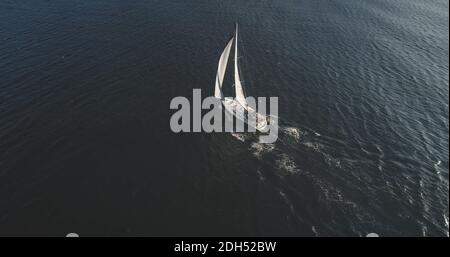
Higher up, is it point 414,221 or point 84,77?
point 84,77

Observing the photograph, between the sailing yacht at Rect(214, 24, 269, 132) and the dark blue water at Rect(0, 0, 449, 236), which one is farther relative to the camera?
the sailing yacht at Rect(214, 24, 269, 132)

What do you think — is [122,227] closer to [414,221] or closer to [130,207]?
[130,207]

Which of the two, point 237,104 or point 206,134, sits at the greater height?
point 237,104

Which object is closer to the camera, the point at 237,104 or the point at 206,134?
the point at 206,134

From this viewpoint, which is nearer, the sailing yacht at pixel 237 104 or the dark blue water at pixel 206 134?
the dark blue water at pixel 206 134
